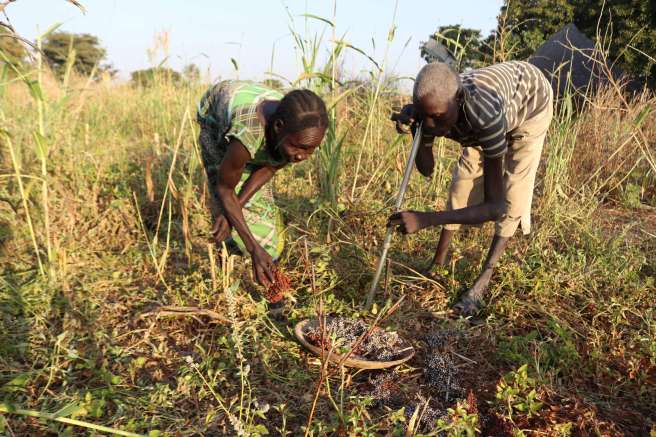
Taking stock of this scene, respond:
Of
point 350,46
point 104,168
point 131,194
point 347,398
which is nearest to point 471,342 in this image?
point 347,398

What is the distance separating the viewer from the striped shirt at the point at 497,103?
6.06 feet

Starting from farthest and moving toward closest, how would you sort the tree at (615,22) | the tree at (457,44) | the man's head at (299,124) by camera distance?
Answer: the tree at (615,22)
the tree at (457,44)
the man's head at (299,124)

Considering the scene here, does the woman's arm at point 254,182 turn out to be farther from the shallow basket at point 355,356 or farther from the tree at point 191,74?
the tree at point 191,74

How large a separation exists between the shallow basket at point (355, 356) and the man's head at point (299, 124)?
2.34 feet

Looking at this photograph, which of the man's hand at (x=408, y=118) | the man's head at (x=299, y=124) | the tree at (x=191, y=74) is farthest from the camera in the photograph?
the tree at (x=191, y=74)

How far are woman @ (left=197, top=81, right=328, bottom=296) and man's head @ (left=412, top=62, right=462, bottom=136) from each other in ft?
1.23

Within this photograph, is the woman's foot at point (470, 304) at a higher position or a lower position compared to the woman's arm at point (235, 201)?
lower

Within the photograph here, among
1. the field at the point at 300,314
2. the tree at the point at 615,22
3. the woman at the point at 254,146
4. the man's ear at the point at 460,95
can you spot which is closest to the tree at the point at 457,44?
the field at the point at 300,314

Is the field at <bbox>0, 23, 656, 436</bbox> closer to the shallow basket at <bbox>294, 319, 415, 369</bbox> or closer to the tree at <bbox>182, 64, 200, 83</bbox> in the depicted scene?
the shallow basket at <bbox>294, 319, 415, 369</bbox>

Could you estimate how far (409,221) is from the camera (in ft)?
6.21

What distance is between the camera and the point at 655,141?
4.29 meters

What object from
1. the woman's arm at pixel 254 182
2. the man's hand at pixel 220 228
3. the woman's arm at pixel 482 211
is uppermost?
the woman's arm at pixel 482 211

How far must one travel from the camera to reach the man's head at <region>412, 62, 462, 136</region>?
175 centimetres

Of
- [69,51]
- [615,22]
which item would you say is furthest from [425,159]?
[615,22]
